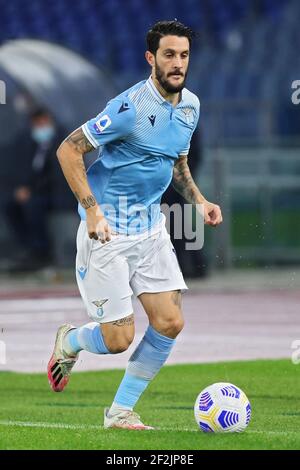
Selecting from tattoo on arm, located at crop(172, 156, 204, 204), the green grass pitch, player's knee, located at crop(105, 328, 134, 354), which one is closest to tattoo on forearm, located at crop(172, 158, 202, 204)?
tattoo on arm, located at crop(172, 156, 204, 204)

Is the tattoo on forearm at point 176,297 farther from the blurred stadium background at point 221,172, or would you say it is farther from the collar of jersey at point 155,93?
the blurred stadium background at point 221,172

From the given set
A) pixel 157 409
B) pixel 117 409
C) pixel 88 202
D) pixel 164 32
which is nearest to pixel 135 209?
pixel 88 202

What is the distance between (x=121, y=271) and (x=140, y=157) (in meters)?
0.66

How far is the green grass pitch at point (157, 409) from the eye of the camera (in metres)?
6.86

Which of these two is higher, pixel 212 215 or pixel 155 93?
pixel 155 93

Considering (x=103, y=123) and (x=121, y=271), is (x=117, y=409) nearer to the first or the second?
(x=121, y=271)

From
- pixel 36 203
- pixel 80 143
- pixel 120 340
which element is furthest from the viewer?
pixel 36 203

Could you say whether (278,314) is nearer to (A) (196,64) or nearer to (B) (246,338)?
(B) (246,338)

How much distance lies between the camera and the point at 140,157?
779 cm

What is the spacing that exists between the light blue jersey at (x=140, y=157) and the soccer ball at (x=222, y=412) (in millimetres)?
1092

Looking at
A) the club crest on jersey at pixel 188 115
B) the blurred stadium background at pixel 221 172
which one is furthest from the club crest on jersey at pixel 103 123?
the blurred stadium background at pixel 221 172

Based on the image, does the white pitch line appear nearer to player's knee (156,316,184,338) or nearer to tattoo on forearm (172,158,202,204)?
player's knee (156,316,184,338)

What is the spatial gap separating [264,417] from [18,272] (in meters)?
13.0

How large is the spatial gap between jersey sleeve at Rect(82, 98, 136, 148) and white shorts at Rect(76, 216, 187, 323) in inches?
20.9
